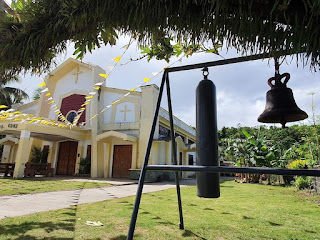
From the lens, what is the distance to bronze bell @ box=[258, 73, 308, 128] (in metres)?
2.23

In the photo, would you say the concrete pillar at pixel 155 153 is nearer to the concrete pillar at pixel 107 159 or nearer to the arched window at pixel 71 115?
the concrete pillar at pixel 107 159

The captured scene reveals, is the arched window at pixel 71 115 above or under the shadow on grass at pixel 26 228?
above

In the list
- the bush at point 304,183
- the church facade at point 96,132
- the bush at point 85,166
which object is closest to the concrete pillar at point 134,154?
the church facade at point 96,132

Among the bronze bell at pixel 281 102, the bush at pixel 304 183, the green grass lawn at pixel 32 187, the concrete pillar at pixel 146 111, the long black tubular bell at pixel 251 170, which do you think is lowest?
the green grass lawn at pixel 32 187

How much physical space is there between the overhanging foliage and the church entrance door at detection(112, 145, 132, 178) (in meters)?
12.7

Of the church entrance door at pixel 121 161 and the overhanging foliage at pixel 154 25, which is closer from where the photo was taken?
the overhanging foliage at pixel 154 25

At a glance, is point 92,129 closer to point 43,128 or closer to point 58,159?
point 43,128

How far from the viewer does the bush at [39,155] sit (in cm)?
1670

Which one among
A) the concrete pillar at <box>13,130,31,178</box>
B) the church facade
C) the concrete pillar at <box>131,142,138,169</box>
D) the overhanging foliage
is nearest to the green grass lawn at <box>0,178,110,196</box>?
the concrete pillar at <box>13,130,31,178</box>

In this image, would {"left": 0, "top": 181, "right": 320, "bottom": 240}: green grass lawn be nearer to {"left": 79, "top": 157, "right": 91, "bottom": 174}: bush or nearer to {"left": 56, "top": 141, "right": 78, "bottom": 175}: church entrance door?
{"left": 79, "top": 157, "right": 91, "bottom": 174}: bush

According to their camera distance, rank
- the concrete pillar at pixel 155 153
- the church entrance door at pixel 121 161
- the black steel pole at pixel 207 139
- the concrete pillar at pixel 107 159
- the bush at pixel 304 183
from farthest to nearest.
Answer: the concrete pillar at pixel 107 159, the church entrance door at pixel 121 161, the concrete pillar at pixel 155 153, the bush at pixel 304 183, the black steel pole at pixel 207 139

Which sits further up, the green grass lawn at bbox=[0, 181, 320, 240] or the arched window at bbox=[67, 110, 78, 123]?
the arched window at bbox=[67, 110, 78, 123]

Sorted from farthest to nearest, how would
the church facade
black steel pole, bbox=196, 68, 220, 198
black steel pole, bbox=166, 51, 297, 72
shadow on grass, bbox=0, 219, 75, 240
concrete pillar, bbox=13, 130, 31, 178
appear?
the church facade < concrete pillar, bbox=13, 130, 31, 178 < shadow on grass, bbox=0, 219, 75, 240 < black steel pole, bbox=196, 68, 220, 198 < black steel pole, bbox=166, 51, 297, 72

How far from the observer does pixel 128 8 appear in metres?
1.78
